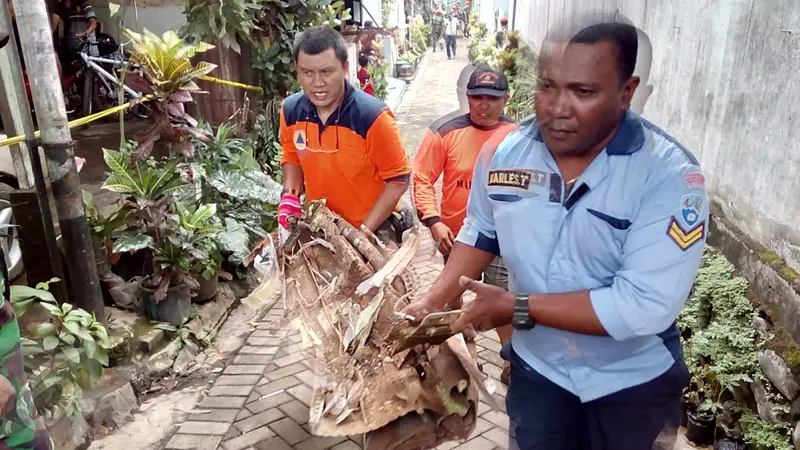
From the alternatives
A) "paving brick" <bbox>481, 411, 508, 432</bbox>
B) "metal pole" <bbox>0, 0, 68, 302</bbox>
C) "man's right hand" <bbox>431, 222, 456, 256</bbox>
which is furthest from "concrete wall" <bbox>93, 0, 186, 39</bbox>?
"paving brick" <bbox>481, 411, 508, 432</bbox>

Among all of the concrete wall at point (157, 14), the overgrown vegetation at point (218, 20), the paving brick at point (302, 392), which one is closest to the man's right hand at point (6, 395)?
the paving brick at point (302, 392)

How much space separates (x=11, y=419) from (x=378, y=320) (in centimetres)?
112

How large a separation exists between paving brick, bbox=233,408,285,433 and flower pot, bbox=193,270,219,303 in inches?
49.9

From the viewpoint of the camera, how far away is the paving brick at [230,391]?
3346 millimetres

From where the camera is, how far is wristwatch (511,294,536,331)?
4.65 feet

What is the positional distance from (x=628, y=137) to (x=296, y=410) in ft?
7.93

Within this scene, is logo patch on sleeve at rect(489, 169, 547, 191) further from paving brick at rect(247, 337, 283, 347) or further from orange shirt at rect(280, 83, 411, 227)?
paving brick at rect(247, 337, 283, 347)

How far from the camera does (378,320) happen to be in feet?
6.97

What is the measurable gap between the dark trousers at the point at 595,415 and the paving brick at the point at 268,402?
1883mm

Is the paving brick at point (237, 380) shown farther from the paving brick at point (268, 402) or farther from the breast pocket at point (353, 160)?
the breast pocket at point (353, 160)

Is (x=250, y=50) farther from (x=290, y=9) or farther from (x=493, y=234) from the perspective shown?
(x=493, y=234)

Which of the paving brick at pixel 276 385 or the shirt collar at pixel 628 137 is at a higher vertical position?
the shirt collar at pixel 628 137

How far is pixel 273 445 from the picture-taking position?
2.90m

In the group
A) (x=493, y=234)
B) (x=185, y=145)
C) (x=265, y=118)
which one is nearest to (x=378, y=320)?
(x=493, y=234)
